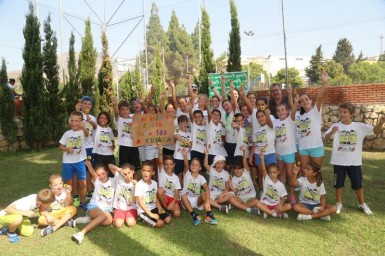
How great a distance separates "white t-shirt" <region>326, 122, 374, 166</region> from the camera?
15.9 ft

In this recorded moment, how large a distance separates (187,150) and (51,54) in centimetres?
898

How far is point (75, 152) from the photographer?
5375mm

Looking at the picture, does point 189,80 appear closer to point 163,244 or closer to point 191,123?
point 191,123

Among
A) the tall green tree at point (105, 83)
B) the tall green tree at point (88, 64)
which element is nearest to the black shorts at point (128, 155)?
the tall green tree at point (88, 64)

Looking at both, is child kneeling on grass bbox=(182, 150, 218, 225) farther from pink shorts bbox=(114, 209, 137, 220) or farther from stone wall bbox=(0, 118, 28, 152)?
stone wall bbox=(0, 118, 28, 152)

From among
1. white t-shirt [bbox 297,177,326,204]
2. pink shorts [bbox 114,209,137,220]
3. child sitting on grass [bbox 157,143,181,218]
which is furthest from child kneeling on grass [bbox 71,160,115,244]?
white t-shirt [bbox 297,177,326,204]

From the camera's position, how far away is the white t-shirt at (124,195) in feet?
15.6

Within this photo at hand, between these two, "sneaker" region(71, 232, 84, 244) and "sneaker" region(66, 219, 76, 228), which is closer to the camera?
"sneaker" region(71, 232, 84, 244)

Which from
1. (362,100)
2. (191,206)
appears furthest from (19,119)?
(362,100)

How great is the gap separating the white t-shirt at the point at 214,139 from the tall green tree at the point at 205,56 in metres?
9.68

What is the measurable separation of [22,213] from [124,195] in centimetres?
138

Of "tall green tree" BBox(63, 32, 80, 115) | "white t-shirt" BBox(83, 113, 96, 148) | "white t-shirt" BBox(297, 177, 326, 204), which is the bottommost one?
"white t-shirt" BBox(297, 177, 326, 204)

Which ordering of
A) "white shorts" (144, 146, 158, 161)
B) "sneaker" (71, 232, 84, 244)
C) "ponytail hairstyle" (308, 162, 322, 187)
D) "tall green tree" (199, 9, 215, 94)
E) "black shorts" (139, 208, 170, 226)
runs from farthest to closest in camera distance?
1. "tall green tree" (199, 9, 215, 94)
2. "white shorts" (144, 146, 158, 161)
3. "ponytail hairstyle" (308, 162, 322, 187)
4. "black shorts" (139, 208, 170, 226)
5. "sneaker" (71, 232, 84, 244)

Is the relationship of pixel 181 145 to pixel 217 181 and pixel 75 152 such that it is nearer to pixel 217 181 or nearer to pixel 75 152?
pixel 217 181
